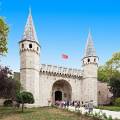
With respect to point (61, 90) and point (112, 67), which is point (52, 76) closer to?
point (61, 90)

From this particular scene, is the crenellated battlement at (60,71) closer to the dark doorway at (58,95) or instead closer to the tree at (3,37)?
the dark doorway at (58,95)

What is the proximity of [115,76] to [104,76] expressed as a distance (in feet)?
14.0

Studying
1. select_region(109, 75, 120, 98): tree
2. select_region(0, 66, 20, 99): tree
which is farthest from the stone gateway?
select_region(0, 66, 20, 99): tree

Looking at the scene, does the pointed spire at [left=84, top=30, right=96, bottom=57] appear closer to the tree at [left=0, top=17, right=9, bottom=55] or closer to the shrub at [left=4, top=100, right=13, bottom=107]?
the shrub at [left=4, top=100, right=13, bottom=107]

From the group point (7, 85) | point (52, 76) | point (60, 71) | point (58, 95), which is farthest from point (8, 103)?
point (58, 95)

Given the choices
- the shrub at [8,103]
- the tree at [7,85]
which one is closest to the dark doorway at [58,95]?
the shrub at [8,103]

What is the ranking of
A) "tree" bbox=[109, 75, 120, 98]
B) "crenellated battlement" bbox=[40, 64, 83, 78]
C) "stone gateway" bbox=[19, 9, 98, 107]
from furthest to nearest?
"tree" bbox=[109, 75, 120, 98] → "crenellated battlement" bbox=[40, 64, 83, 78] → "stone gateway" bbox=[19, 9, 98, 107]

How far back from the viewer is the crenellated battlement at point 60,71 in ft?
143

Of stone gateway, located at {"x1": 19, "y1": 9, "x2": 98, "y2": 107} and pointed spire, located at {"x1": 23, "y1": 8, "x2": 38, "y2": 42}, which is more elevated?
pointed spire, located at {"x1": 23, "y1": 8, "x2": 38, "y2": 42}

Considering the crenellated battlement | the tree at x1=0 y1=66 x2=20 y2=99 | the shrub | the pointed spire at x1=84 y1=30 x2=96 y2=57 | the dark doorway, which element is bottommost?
the shrub

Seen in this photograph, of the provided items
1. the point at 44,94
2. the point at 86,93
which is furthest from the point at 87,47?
the point at 44,94

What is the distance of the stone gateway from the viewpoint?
40094 millimetres

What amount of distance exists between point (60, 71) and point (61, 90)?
3.94m

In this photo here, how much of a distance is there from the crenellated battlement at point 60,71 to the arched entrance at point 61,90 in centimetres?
163
